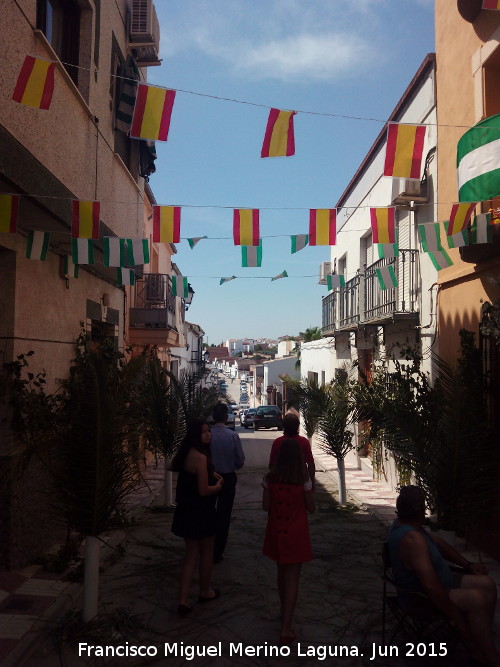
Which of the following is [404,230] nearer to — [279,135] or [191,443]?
[279,135]

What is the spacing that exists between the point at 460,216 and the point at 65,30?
5.31 m

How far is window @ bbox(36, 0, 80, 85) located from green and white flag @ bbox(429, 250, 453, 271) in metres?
5.10

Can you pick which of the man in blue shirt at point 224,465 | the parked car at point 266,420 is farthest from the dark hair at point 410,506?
the parked car at point 266,420

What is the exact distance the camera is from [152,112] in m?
5.96

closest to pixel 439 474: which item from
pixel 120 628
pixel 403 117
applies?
pixel 120 628

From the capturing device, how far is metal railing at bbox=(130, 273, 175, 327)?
15625mm

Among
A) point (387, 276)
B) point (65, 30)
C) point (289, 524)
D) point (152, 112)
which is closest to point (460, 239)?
point (387, 276)

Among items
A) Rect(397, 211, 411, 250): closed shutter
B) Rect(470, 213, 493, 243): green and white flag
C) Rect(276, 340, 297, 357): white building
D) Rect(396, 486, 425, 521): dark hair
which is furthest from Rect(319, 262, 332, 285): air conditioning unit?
Rect(276, 340, 297, 357): white building

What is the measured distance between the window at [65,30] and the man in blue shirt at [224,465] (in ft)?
15.3

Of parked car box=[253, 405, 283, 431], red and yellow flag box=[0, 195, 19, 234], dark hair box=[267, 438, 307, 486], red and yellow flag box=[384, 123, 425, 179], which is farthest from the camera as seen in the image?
parked car box=[253, 405, 283, 431]

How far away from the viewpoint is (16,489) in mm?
6227

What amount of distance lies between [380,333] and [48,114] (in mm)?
8670

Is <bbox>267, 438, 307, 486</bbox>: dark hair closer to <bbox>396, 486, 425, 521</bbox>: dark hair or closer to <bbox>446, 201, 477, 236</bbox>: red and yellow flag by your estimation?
<bbox>396, 486, 425, 521</bbox>: dark hair

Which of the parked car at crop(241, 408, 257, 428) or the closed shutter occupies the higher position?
the closed shutter
